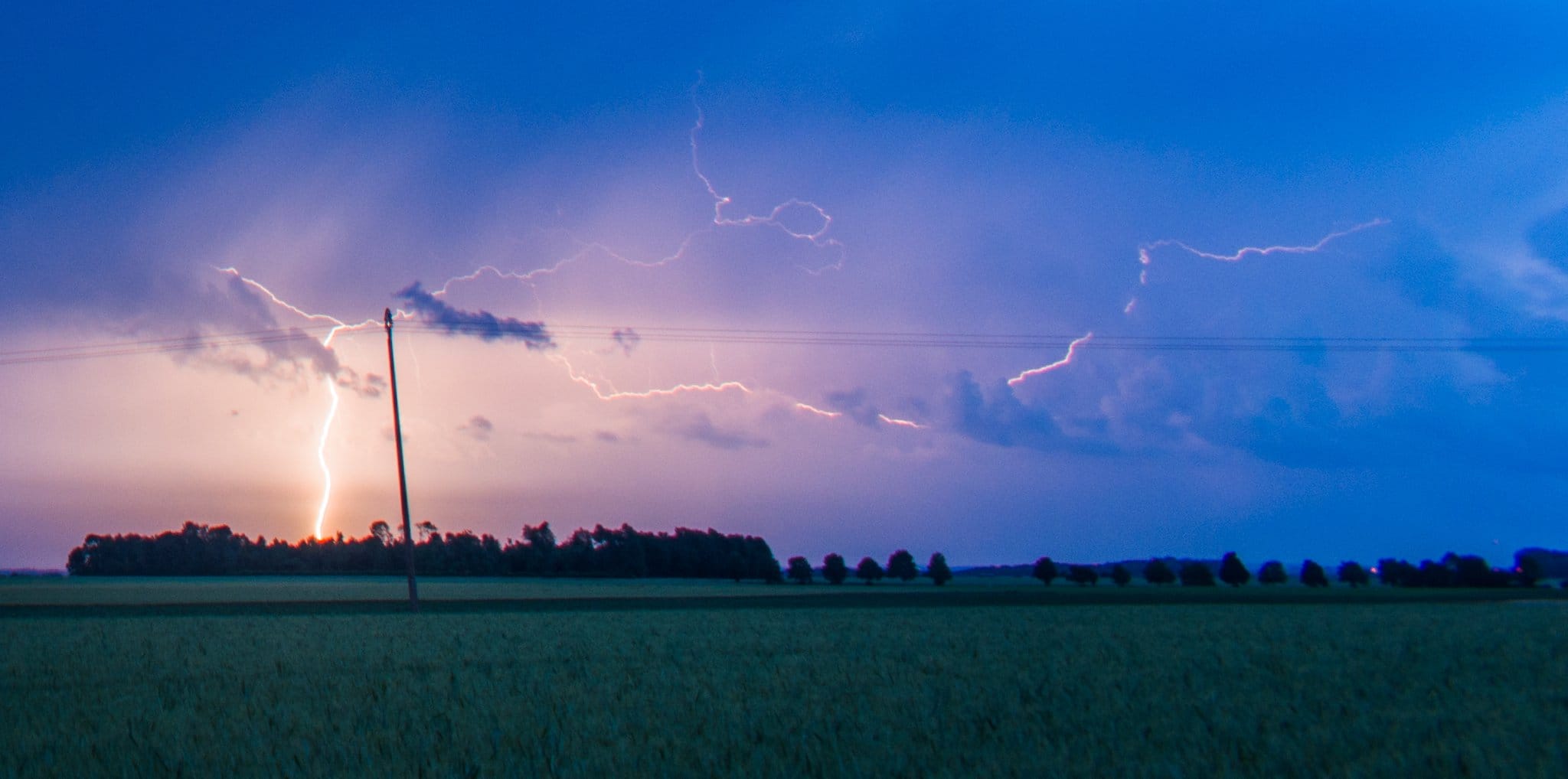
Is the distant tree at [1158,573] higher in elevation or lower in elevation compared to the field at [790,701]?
lower

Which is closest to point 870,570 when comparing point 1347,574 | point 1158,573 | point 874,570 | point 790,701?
point 874,570

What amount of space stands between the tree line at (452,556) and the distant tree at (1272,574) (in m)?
67.9

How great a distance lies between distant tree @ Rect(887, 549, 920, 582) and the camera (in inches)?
5138

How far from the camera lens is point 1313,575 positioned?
115125 mm

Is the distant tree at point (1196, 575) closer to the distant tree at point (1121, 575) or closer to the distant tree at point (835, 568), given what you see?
the distant tree at point (1121, 575)

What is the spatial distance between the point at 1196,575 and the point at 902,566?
36391mm

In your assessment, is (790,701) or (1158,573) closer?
(790,701)

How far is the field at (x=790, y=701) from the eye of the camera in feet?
27.4

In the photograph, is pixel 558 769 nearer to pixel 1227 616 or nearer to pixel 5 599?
pixel 1227 616

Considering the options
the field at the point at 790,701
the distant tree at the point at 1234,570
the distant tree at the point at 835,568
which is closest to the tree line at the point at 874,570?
the distant tree at the point at 835,568

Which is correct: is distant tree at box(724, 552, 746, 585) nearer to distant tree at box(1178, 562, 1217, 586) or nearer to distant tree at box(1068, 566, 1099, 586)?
distant tree at box(1068, 566, 1099, 586)

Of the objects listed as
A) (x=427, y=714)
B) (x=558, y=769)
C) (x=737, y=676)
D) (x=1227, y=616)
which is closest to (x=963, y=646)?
(x=737, y=676)

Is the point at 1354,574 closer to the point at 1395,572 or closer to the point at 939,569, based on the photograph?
the point at 1395,572

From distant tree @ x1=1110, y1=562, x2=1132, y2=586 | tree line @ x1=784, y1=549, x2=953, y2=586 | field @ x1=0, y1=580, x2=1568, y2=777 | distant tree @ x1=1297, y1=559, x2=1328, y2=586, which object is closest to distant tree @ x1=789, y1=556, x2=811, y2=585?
tree line @ x1=784, y1=549, x2=953, y2=586
